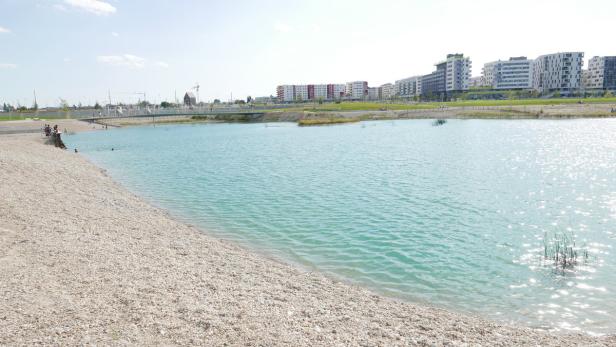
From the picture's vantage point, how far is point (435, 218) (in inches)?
910

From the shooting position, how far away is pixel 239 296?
12.3m

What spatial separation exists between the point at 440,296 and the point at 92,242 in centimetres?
1380

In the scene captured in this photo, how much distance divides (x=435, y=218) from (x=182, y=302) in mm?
16026

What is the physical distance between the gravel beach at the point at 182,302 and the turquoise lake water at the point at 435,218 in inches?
72.4

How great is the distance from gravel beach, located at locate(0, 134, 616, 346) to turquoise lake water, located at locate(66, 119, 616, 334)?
184 cm

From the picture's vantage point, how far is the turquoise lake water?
1390cm

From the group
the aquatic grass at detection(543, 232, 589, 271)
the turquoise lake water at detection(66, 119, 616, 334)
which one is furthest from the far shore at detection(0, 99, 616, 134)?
the aquatic grass at detection(543, 232, 589, 271)

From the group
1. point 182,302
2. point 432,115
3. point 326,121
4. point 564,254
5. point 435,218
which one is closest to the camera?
point 182,302

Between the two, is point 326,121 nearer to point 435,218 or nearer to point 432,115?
point 432,115

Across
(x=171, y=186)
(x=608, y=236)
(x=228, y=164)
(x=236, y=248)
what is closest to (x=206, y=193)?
(x=171, y=186)

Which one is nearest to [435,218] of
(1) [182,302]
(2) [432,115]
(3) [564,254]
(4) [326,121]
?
(3) [564,254]

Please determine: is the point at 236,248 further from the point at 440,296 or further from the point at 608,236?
the point at 608,236

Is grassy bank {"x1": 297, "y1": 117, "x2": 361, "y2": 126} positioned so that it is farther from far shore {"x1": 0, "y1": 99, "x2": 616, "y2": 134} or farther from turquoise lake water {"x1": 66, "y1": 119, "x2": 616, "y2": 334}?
→ turquoise lake water {"x1": 66, "y1": 119, "x2": 616, "y2": 334}

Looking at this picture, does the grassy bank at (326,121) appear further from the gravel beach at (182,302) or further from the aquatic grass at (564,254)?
the gravel beach at (182,302)
